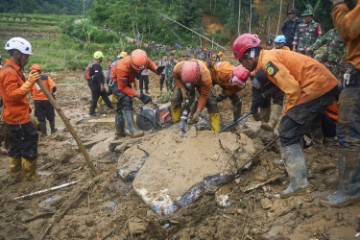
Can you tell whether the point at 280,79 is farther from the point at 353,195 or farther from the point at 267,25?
the point at 267,25

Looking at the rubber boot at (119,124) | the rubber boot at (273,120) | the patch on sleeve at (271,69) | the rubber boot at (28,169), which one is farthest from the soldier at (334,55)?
the rubber boot at (28,169)

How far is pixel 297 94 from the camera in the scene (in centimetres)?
307

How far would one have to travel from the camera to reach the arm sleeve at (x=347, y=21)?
2.54 m

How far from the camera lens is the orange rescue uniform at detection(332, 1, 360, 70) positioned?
100 inches

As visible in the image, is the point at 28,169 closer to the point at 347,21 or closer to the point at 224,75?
the point at 224,75

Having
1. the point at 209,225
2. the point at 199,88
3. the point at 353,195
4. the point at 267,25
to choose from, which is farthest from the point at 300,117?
the point at 267,25

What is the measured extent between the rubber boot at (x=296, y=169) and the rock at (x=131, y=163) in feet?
6.24

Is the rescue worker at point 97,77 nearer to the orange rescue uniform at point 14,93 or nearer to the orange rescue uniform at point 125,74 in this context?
the orange rescue uniform at point 125,74

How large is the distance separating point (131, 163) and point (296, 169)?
2129mm

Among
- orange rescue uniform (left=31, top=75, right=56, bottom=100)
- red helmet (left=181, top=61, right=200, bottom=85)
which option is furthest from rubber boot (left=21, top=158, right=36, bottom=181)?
orange rescue uniform (left=31, top=75, right=56, bottom=100)

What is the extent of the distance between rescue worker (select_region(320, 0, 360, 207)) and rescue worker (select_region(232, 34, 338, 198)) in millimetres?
315

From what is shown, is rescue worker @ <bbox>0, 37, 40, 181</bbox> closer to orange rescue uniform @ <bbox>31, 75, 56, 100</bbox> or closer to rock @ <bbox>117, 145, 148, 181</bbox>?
rock @ <bbox>117, 145, 148, 181</bbox>

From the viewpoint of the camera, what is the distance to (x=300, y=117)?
10.3ft

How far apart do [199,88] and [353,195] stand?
2941 millimetres
